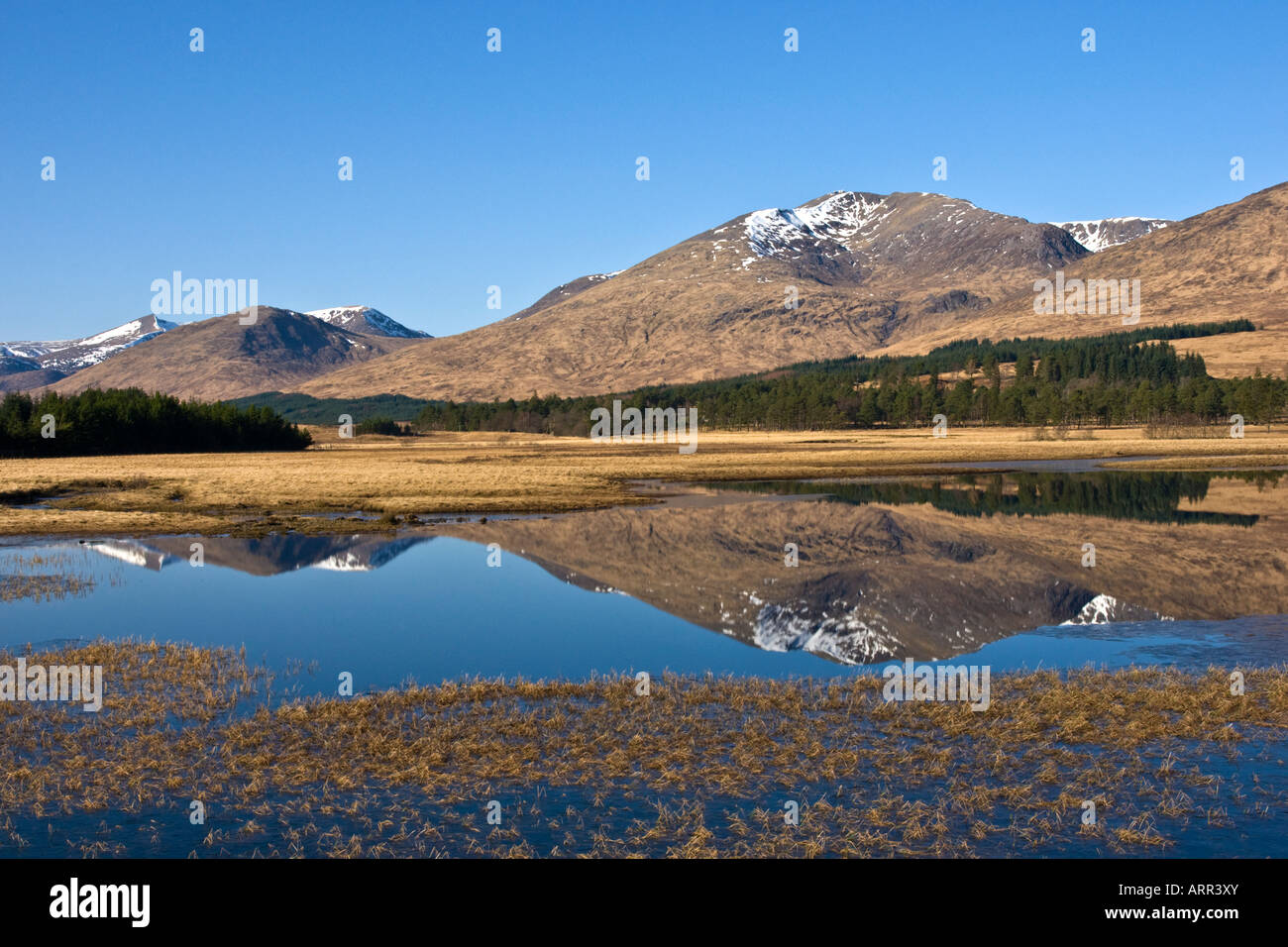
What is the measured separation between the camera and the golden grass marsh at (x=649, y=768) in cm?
1283

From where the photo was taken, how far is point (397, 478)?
82.5m

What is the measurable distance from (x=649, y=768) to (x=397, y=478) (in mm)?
70202

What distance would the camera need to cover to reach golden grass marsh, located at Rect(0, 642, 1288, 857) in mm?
12828

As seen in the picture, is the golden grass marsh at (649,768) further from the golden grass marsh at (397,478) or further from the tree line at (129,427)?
the tree line at (129,427)

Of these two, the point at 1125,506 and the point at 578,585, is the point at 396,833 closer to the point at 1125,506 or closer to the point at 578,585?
the point at 578,585

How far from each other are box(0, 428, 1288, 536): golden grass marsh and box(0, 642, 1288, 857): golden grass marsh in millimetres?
34248

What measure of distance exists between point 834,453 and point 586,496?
60251 millimetres

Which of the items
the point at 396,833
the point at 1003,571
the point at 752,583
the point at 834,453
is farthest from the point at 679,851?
the point at 834,453
